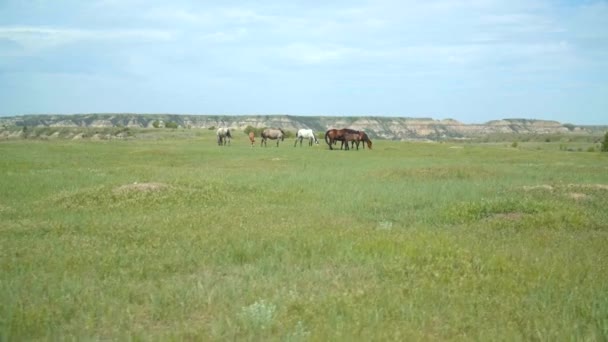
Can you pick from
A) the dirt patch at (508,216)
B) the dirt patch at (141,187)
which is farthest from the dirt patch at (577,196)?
the dirt patch at (141,187)

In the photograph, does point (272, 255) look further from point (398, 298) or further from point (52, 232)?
point (52, 232)

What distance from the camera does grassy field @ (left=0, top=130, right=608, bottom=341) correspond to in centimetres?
700

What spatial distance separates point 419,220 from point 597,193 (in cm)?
932

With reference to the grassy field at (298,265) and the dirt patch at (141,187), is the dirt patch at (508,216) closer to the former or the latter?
the grassy field at (298,265)

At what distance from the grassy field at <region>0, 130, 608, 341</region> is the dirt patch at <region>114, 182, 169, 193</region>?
0.10 meters

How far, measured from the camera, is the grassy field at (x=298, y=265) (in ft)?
23.0

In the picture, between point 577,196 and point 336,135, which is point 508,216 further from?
point 336,135

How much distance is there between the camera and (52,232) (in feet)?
41.7

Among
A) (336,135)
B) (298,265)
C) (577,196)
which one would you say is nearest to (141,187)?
(298,265)

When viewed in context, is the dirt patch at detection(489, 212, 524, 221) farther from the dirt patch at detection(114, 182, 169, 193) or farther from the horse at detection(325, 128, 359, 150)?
the horse at detection(325, 128, 359, 150)

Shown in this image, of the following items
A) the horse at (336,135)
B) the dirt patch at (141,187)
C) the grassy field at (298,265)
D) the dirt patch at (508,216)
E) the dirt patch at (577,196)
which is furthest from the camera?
the horse at (336,135)

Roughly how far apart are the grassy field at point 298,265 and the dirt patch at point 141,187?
10 centimetres

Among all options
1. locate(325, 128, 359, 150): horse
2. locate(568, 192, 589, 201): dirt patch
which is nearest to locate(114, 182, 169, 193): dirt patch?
locate(568, 192, 589, 201): dirt patch

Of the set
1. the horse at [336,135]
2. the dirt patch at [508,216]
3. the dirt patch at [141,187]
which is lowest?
the dirt patch at [508,216]
